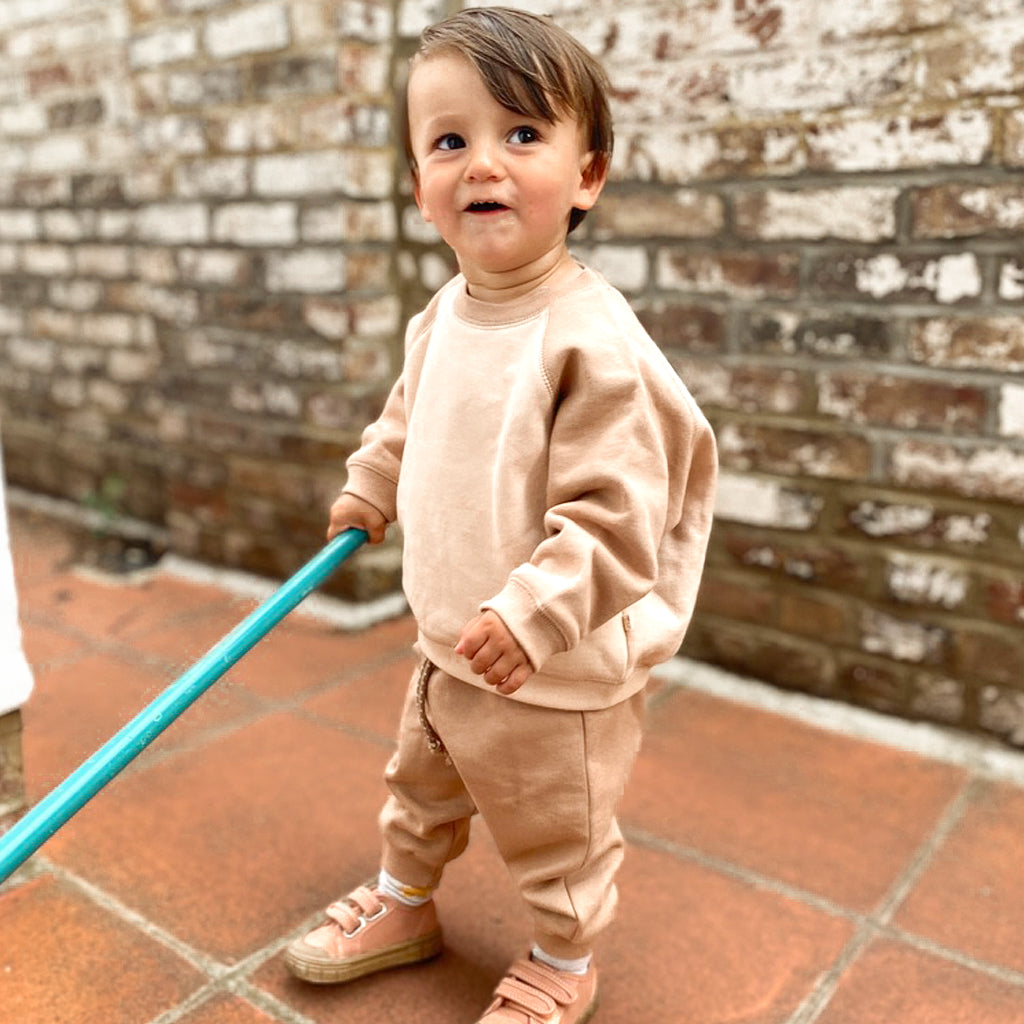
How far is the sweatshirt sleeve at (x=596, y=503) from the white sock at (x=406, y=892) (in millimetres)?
615

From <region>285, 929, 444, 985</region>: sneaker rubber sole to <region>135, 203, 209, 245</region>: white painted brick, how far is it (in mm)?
2023

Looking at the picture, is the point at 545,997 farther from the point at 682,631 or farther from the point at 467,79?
the point at 467,79

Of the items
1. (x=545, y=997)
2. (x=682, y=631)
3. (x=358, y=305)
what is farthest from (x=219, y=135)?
(x=545, y=997)

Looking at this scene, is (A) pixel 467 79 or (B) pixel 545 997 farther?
(B) pixel 545 997

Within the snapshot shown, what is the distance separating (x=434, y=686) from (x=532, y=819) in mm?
200

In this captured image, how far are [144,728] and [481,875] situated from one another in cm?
80

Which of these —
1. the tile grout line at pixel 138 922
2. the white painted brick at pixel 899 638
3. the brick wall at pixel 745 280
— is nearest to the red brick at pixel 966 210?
the brick wall at pixel 745 280

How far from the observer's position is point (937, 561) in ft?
6.84

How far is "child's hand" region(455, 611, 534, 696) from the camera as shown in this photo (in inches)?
41.3

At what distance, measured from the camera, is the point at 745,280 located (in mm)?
2188

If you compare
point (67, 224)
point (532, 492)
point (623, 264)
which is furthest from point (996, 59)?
point (67, 224)

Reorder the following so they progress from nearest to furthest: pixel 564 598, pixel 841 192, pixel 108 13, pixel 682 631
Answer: pixel 564 598
pixel 682 631
pixel 841 192
pixel 108 13

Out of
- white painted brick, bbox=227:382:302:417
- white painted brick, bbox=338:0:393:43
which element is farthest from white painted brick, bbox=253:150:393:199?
white painted brick, bbox=227:382:302:417

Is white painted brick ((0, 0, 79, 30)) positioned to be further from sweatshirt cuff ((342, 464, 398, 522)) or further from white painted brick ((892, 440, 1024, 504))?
white painted brick ((892, 440, 1024, 504))
